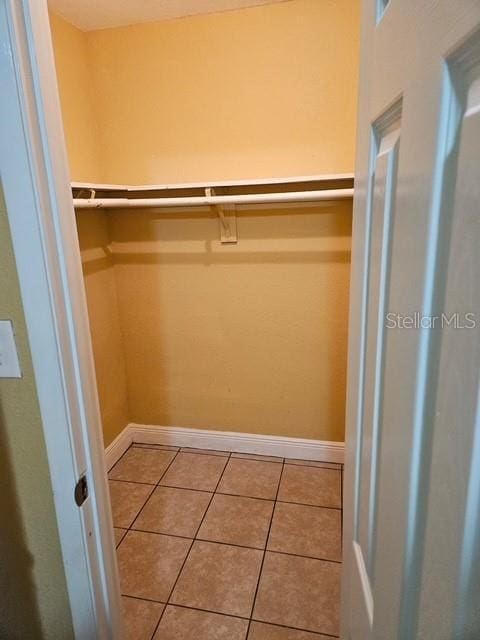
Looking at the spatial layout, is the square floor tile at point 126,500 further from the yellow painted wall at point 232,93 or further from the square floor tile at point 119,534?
the yellow painted wall at point 232,93

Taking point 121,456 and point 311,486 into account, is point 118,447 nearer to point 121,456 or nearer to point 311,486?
point 121,456

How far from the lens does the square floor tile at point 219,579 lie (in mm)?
1479

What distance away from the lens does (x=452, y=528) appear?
356mm

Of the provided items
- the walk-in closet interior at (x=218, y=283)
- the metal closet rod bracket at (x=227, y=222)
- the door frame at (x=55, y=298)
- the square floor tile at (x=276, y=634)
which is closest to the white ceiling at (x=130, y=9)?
the walk-in closet interior at (x=218, y=283)

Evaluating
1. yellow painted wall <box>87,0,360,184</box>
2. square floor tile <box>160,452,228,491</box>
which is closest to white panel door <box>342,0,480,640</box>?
yellow painted wall <box>87,0,360,184</box>

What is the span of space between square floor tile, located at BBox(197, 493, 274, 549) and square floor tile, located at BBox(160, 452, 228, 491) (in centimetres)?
14

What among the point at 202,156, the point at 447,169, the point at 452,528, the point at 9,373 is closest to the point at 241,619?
the point at 9,373

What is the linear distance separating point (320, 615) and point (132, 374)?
64.2 inches

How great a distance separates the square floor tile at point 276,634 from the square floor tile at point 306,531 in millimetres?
330

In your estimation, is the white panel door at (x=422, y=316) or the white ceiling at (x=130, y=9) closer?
the white panel door at (x=422, y=316)

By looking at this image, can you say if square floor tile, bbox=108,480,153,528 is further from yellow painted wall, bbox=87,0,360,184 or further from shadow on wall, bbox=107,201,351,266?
yellow painted wall, bbox=87,0,360,184

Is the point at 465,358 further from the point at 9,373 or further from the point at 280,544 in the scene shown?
the point at 280,544

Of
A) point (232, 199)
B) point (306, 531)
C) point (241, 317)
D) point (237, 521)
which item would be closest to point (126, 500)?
point (237, 521)

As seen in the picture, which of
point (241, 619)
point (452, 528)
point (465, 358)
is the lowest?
point (241, 619)
